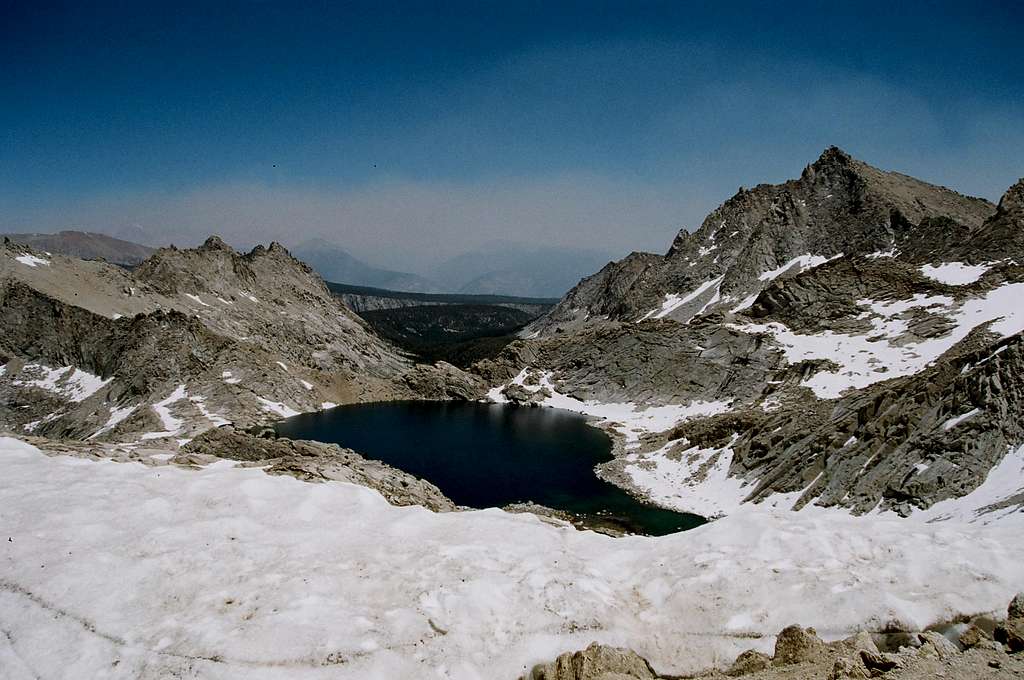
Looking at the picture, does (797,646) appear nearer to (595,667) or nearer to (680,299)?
(595,667)

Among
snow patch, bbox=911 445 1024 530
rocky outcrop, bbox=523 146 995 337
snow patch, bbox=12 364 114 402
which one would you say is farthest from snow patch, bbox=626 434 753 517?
snow patch, bbox=12 364 114 402

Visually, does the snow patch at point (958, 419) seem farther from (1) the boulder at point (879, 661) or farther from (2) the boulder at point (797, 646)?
(1) the boulder at point (879, 661)

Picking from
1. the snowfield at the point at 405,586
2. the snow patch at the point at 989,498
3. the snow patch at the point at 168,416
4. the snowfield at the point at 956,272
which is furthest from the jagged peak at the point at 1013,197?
the snow patch at the point at 168,416

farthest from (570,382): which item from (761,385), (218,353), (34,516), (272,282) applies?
(34,516)

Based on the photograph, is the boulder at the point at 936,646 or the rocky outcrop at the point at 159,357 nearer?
the boulder at the point at 936,646

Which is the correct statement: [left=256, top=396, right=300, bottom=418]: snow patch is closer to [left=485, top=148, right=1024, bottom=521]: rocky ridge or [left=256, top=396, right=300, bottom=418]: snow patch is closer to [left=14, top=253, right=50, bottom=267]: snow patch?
[left=485, top=148, right=1024, bottom=521]: rocky ridge

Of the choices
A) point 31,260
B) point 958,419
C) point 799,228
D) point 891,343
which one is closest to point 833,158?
point 799,228

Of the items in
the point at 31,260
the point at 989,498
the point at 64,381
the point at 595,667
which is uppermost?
the point at 31,260
